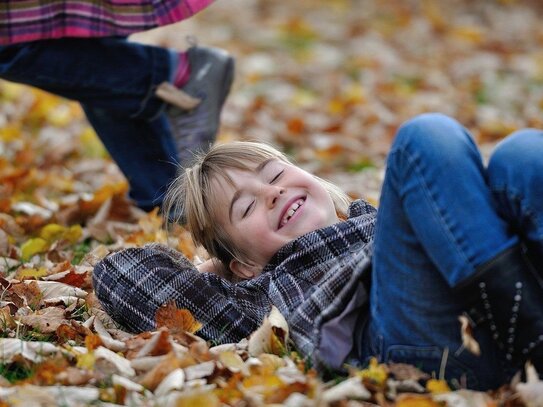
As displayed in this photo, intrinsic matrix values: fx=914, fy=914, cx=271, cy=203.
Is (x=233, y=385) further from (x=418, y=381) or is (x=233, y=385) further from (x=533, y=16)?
(x=533, y=16)

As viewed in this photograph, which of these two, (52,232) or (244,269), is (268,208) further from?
(52,232)

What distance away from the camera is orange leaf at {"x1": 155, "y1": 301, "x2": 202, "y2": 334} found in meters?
2.47

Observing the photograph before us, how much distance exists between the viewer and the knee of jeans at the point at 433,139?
6.73 feet

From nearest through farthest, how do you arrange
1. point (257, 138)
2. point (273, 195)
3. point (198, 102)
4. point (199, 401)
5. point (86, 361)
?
point (199, 401) → point (86, 361) → point (273, 195) → point (257, 138) → point (198, 102)

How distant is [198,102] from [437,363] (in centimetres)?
205


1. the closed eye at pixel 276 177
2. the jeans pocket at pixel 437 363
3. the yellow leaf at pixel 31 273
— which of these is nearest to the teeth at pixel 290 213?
the closed eye at pixel 276 177

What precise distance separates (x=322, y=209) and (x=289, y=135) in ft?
10.1

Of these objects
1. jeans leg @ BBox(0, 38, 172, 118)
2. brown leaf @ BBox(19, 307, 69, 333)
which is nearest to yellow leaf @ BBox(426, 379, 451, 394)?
brown leaf @ BBox(19, 307, 69, 333)

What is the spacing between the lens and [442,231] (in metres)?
2.01

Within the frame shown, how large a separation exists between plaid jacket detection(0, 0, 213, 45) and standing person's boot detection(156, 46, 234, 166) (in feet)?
0.99

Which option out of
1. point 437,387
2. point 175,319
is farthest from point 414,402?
point 175,319

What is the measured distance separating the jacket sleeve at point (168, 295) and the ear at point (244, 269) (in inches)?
4.4

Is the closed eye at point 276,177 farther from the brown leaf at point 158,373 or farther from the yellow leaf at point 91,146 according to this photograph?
the yellow leaf at point 91,146

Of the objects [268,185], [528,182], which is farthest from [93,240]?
[528,182]
